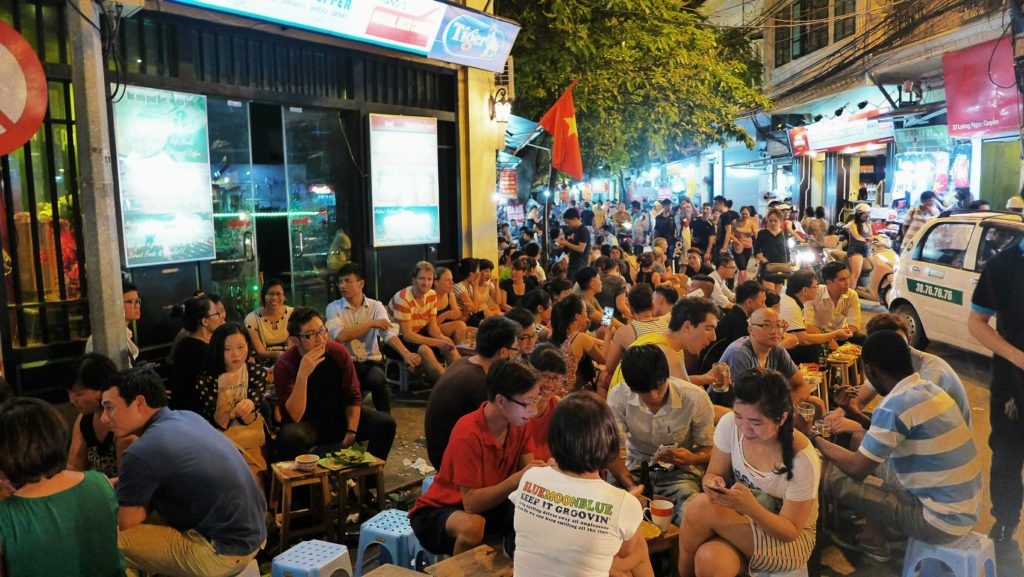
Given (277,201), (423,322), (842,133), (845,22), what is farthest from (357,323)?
(845,22)

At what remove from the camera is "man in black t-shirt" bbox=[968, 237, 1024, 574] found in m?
4.68

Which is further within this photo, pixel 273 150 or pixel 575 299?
pixel 273 150

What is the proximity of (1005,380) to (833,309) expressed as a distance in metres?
2.99

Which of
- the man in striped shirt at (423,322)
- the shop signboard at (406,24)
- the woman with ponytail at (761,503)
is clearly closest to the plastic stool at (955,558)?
the woman with ponytail at (761,503)

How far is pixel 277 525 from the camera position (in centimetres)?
514

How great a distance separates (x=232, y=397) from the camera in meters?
5.22

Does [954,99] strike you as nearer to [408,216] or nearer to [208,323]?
[408,216]

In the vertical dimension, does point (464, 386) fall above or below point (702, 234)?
below

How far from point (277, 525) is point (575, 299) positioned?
2869 millimetres

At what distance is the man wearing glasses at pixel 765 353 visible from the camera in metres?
5.30

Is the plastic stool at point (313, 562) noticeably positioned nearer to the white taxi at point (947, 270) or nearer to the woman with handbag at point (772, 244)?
the white taxi at point (947, 270)

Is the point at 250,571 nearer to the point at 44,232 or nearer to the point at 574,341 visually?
the point at 574,341

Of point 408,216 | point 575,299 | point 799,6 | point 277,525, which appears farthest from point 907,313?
point 799,6

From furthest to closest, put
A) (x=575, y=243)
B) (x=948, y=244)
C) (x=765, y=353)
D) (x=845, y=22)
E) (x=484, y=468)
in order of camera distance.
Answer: (x=845, y=22) < (x=575, y=243) < (x=948, y=244) < (x=765, y=353) < (x=484, y=468)
